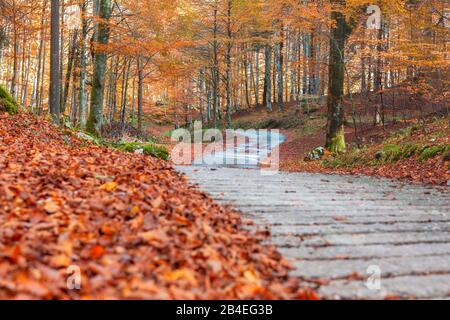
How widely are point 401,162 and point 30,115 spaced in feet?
33.1

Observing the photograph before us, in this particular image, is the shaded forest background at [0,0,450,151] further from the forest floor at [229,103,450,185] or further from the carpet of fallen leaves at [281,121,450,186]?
the carpet of fallen leaves at [281,121,450,186]

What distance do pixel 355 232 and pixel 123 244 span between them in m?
2.50

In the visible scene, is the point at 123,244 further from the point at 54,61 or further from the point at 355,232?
the point at 54,61

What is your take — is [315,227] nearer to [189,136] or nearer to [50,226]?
[50,226]

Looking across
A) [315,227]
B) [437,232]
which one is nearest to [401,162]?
[437,232]

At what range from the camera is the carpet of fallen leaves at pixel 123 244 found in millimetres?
2459

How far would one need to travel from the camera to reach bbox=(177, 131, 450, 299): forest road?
10.3 feet

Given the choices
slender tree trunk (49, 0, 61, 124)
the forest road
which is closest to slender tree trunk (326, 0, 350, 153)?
the forest road

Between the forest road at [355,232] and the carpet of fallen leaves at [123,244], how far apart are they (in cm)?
32

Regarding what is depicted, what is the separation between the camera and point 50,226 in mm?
3148

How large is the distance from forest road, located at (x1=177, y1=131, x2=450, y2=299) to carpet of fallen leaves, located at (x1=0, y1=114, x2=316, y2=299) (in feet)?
1.05

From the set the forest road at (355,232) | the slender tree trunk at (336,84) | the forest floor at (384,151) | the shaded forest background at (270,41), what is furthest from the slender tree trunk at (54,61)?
the slender tree trunk at (336,84)

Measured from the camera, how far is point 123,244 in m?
3.06

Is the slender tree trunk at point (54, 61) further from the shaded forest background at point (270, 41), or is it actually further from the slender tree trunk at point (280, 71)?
the slender tree trunk at point (280, 71)
